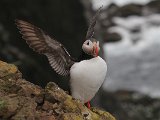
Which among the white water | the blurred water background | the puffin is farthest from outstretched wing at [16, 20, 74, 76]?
the white water

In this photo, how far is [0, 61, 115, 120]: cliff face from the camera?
442 cm

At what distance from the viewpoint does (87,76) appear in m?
4.80

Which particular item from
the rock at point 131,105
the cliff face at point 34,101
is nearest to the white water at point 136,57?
the rock at point 131,105

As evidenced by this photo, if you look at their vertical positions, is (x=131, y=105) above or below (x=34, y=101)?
above

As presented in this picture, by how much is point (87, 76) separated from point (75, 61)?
→ 0.36 metres

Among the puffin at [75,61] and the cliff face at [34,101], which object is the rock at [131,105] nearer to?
the puffin at [75,61]

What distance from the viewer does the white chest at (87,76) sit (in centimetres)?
476

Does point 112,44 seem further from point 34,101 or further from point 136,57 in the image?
point 34,101

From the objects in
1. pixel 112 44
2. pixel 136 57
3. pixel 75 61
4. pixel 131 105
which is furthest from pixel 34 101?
pixel 112 44

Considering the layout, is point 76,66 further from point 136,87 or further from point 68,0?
point 136,87

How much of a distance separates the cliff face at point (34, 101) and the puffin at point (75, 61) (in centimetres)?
20

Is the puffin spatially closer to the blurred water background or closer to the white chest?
the white chest

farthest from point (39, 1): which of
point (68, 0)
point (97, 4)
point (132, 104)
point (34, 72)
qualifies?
point (97, 4)

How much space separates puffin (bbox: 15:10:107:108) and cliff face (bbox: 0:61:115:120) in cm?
20
